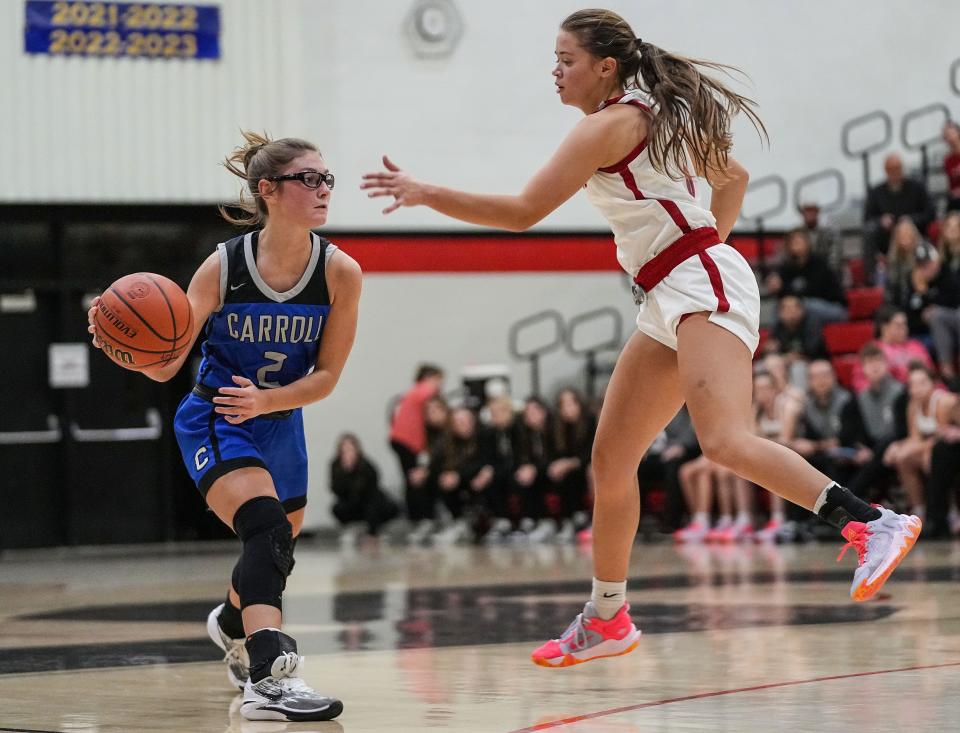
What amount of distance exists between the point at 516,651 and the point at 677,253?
74.0 inches

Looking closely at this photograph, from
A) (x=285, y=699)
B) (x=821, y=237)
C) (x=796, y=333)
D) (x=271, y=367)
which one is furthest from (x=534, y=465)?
(x=285, y=699)

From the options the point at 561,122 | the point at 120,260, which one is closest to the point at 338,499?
the point at 120,260

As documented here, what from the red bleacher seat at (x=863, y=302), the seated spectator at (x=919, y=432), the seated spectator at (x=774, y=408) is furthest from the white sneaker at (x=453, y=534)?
the red bleacher seat at (x=863, y=302)

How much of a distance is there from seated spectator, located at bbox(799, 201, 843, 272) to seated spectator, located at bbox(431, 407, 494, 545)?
3.78m

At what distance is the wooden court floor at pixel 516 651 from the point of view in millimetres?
4141

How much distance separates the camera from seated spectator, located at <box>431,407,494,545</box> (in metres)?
13.5

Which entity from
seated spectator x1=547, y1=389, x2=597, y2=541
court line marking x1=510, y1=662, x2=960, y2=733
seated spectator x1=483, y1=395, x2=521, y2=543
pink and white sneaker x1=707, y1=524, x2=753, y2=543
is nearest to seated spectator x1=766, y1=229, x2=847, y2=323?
seated spectator x1=547, y1=389, x2=597, y2=541

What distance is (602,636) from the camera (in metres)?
4.77

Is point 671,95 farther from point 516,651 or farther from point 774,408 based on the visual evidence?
point 774,408

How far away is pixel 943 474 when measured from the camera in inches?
434

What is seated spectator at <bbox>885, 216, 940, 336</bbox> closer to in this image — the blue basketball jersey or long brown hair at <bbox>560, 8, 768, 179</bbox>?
long brown hair at <bbox>560, 8, 768, 179</bbox>

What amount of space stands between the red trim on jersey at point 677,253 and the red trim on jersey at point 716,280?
33mm

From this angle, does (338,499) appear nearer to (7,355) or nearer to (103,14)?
(7,355)

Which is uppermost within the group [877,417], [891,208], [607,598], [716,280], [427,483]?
[891,208]
